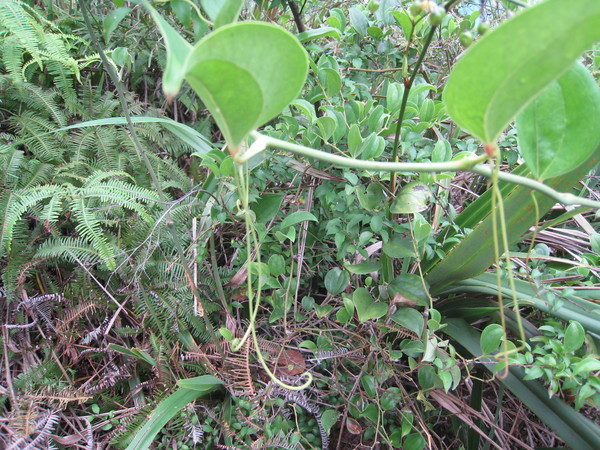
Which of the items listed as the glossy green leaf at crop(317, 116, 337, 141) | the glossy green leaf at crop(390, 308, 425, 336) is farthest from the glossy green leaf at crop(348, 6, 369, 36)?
the glossy green leaf at crop(390, 308, 425, 336)

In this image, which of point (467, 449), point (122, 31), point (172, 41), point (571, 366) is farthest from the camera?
point (122, 31)

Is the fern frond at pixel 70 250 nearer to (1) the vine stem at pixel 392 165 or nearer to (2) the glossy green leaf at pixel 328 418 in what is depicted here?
(2) the glossy green leaf at pixel 328 418

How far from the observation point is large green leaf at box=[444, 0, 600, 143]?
0.24m

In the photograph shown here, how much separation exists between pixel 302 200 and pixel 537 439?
657 mm

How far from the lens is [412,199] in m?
0.60

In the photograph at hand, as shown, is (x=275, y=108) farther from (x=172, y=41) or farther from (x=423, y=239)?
(x=423, y=239)

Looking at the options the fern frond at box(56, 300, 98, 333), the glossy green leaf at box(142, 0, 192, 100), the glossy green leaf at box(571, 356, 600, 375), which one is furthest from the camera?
the fern frond at box(56, 300, 98, 333)

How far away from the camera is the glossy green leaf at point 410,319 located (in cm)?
65

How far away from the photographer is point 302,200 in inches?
31.6

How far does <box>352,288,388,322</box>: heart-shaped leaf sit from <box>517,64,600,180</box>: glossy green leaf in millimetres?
345

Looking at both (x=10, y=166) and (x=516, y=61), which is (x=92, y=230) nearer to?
(x=10, y=166)

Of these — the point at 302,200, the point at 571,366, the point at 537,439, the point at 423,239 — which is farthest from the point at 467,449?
the point at 302,200

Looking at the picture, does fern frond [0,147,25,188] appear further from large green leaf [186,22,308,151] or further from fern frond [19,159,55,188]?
large green leaf [186,22,308,151]

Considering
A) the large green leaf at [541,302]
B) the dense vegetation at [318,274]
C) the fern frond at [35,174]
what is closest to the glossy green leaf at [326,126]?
the dense vegetation at [318,274]
